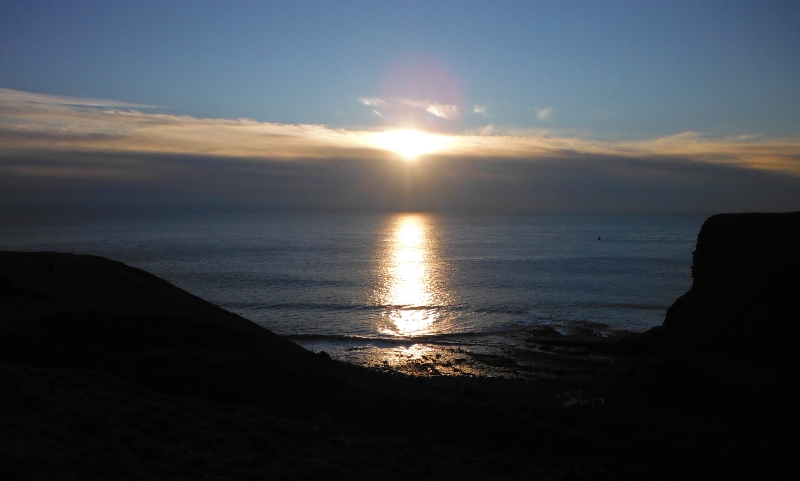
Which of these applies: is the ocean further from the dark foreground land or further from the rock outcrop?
the dark foreground land

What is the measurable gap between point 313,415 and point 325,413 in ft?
0.99

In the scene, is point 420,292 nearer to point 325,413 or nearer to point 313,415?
point 325,413

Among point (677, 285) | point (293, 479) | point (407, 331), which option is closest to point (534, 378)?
point (407, 331)

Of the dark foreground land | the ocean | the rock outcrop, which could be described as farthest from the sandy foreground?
the ocean

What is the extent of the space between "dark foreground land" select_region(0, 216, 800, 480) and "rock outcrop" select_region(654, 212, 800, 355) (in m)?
0.13

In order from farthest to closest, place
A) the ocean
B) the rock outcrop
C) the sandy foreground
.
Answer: the ocean
the rock outcrop
the sandy foreground

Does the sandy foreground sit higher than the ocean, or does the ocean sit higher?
the sandy foreground

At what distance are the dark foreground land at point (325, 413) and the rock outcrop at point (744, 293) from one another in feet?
0.42

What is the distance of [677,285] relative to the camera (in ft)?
175

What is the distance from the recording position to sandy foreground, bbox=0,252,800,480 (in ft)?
29.7

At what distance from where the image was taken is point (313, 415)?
12.4 m

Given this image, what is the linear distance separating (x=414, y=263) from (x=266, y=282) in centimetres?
3141

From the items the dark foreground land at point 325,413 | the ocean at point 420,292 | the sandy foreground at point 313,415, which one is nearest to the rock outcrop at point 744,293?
the dark foreground land at point 325,413

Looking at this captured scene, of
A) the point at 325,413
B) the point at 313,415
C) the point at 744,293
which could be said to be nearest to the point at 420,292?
the point at 744,293
